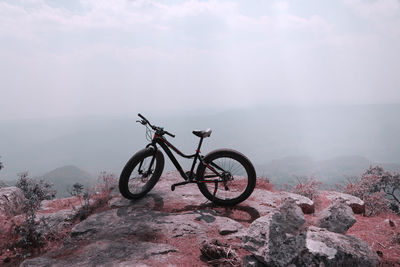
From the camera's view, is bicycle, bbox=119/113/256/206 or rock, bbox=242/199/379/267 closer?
rock, bbox=242/199/379/267

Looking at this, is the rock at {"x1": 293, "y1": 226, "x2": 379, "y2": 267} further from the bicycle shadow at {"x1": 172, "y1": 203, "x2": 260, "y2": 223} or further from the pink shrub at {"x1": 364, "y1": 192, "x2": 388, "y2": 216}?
the pink shrub at {"x1": 364, "y1": 192, "x2": 388, "y2": 216}

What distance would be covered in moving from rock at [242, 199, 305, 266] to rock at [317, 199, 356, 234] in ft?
2.60

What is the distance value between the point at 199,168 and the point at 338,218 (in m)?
3.24

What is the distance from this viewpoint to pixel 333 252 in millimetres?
3699

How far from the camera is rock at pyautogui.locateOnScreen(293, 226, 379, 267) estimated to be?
3.64m

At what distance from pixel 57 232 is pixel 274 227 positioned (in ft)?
16.1

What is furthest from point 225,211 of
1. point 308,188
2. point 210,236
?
point 308,188

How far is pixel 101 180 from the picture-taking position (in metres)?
9.64

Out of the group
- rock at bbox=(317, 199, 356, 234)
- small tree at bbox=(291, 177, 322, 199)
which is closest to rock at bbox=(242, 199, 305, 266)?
rock at bbox=(317, 199, 356, 234)

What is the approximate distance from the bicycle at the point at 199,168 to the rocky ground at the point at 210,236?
1.06 feet

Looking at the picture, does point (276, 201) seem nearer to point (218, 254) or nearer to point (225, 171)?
Answer: point (225, 171)

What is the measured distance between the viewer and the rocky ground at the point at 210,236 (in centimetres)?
386

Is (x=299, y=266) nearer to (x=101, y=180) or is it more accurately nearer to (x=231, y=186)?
(x=231, y=186)

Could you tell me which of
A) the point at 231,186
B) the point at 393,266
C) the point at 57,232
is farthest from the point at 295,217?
the point at 57,232
